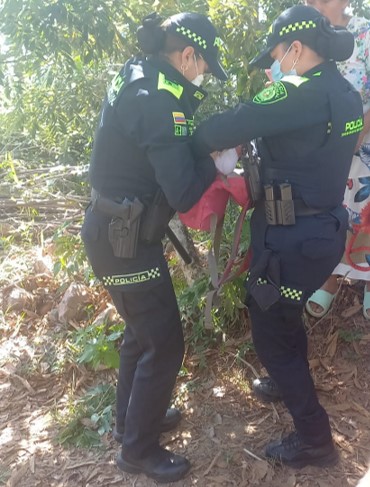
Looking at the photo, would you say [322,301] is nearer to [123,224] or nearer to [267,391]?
[267,391]

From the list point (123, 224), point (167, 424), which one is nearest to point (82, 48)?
point (123, 224)

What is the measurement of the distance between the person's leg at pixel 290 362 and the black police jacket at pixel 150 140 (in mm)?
697

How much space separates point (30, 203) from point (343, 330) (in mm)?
3252

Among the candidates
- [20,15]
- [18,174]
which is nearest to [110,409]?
[20,15]

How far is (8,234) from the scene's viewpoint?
5.42 m

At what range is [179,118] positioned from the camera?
2.22 m

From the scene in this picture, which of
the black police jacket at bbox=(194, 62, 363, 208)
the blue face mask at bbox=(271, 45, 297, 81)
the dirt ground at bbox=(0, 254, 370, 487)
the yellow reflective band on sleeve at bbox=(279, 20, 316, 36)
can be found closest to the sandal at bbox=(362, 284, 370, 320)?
the dirt ground at bbox=(0, 254, 370, 487)

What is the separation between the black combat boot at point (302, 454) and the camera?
8.88ft

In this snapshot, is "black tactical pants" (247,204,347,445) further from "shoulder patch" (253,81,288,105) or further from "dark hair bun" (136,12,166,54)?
"dark hair bun" (136,12,166,54)

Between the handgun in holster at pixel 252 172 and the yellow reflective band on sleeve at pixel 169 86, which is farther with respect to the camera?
the handgun in holster at pixel 252 172

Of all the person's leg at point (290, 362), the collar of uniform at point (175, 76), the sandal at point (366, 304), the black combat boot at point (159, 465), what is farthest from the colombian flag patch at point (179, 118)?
the sandal at point (366, 304)

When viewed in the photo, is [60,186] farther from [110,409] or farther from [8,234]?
[110,409]

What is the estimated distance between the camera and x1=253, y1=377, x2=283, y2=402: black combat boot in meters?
3.21

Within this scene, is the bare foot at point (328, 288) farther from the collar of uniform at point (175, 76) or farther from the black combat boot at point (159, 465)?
the collar of uniform at point (175, 76)
